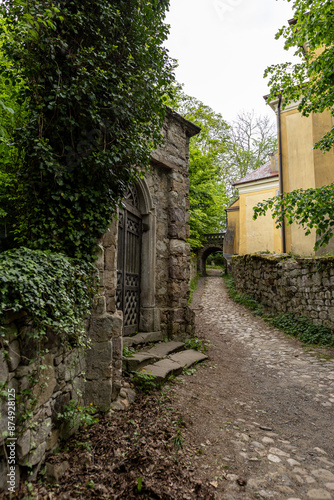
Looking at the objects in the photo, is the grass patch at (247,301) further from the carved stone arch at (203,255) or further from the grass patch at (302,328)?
the carved stone arch at (203,255)

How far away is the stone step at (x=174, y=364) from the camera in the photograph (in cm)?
412

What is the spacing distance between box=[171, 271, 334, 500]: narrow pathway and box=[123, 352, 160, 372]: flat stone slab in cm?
55

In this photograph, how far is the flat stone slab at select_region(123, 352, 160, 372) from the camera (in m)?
4.04

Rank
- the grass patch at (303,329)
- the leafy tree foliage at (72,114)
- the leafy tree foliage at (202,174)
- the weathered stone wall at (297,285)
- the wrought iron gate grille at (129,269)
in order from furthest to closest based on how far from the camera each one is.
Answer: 1. the leafy tree foliage at (202,174)
2. the weathered stone wall at (297,285)
3. the grass patch at (303,329)
4. the wrought iron gate grille at (129,269)
5. the leafy tree foliage at (72,114)

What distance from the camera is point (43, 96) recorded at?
3025 millimetres

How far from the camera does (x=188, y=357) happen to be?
5.20 metres

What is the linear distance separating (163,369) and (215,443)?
4.91ft

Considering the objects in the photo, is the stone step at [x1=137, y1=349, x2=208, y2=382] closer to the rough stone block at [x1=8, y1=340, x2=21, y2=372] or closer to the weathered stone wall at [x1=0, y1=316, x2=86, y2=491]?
the weathered stone wall at [x1=0, y1=316, x2=86, y2=491]

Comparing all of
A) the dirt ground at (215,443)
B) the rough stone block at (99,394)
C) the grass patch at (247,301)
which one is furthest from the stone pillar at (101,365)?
the grass patch at (247,301)

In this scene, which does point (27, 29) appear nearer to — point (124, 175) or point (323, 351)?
point (124, 175)

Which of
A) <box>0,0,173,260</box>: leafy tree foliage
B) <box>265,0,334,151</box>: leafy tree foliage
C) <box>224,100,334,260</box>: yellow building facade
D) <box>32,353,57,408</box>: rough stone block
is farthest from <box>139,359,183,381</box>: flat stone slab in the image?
<box>224,100,334,260</box>: yellow building facade

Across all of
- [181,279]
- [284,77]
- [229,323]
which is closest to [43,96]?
[181,279]

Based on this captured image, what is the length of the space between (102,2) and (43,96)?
1.30m

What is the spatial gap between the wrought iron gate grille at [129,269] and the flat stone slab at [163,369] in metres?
0.93
